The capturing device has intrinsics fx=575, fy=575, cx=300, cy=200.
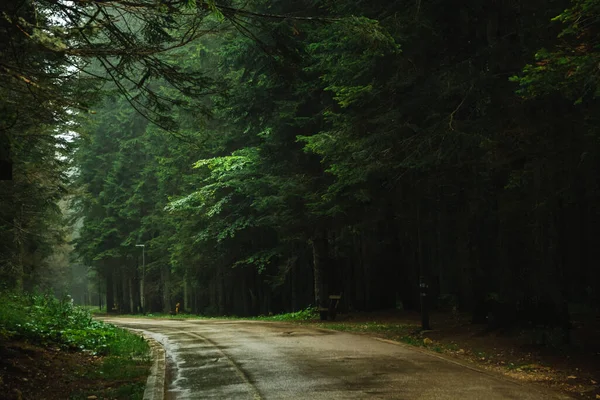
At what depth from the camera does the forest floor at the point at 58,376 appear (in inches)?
346

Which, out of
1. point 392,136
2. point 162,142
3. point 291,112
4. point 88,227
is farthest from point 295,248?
point 88,227

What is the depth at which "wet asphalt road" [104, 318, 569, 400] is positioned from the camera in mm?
8273

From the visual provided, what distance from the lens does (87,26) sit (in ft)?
26.7

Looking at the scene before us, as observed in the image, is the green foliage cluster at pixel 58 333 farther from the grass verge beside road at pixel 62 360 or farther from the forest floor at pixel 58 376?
the forest floor at pixel 58 376

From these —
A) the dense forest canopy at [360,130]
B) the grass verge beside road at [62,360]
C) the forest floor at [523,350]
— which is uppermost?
the dense forest canopy at [360,130]

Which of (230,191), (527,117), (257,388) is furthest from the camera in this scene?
(230,191)

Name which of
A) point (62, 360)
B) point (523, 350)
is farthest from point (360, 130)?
point (62, 360)

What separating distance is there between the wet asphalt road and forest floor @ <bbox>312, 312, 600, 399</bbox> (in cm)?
87

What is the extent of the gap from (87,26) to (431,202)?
596 inches

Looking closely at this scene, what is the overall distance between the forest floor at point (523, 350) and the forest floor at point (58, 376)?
661 cm

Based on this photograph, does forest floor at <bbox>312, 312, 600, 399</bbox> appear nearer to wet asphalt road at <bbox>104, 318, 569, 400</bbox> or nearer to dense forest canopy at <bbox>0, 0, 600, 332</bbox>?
dense forest canopy at <bbox>0, 0, 600, 332</bbox>

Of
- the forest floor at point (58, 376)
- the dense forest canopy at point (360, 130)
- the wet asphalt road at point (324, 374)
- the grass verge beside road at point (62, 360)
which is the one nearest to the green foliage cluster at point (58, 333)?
the grass verge beside road at point (62, 360)

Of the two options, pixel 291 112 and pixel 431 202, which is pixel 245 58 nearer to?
pixel 291 112

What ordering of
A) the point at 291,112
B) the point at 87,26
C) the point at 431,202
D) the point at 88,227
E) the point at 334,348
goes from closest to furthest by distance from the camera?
the point at 87,26
the point at 334,348
the point at 431,202
the point at 291,112
the point at 88,227
